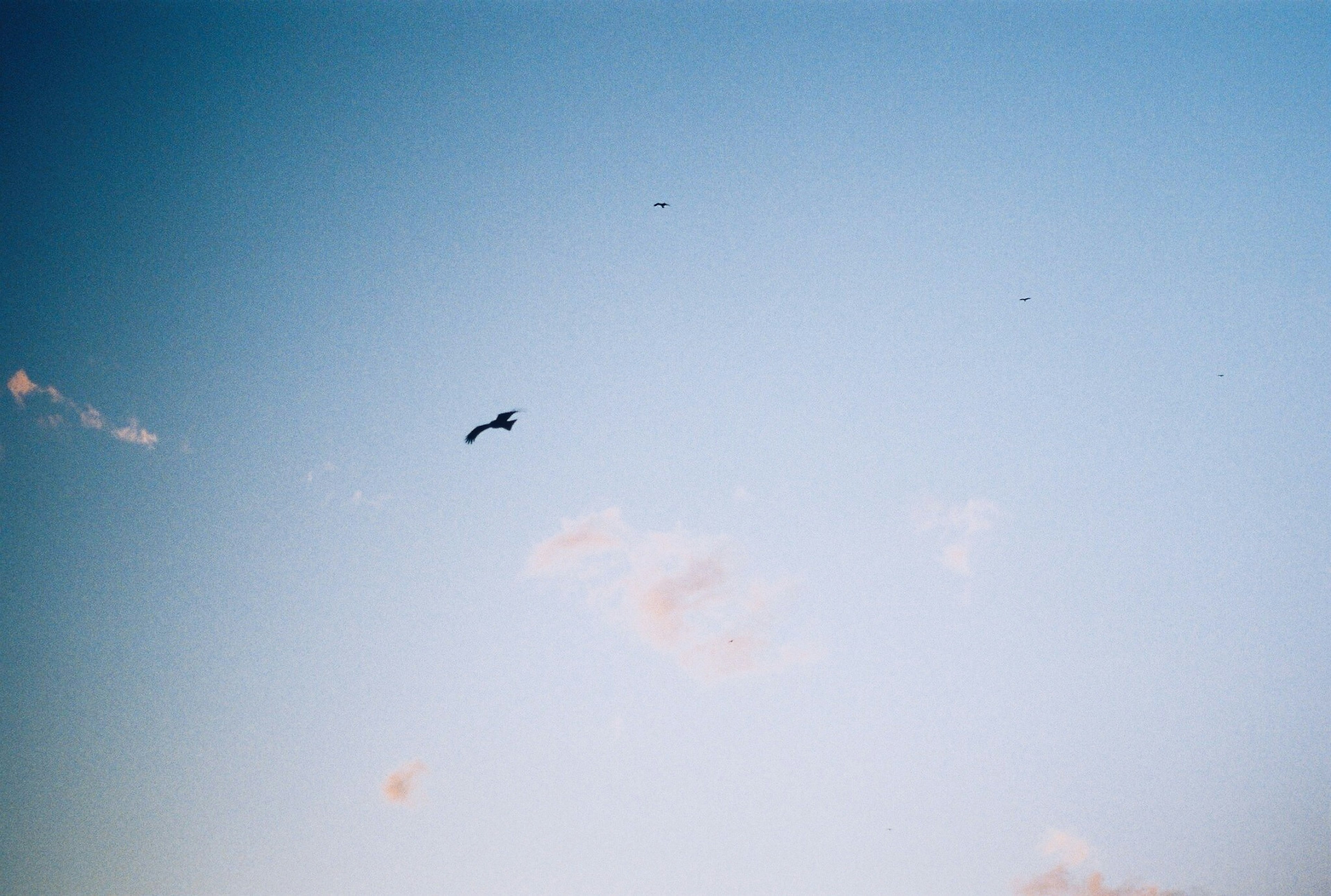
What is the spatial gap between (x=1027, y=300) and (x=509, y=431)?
2615 centimetres

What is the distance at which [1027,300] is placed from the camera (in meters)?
51.4

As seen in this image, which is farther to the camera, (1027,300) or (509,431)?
(1027,300)

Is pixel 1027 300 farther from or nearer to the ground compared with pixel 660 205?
nearer to the ground

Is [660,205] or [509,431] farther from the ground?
[660,205]

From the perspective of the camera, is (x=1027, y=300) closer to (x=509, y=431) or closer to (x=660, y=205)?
(x=660, y=205)

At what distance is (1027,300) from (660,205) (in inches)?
735

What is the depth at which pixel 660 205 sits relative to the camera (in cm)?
5056

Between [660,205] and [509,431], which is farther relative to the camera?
[660,205]

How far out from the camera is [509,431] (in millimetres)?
46250

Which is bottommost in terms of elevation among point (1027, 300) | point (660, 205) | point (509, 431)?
point (509, 431)

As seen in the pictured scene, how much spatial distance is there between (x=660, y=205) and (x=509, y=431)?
13629 millimetres

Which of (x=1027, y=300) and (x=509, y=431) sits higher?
(x=1027, y=300)

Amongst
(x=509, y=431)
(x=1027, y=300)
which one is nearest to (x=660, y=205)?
(x=509, y=431)
